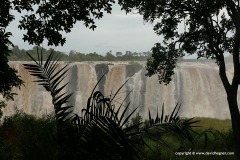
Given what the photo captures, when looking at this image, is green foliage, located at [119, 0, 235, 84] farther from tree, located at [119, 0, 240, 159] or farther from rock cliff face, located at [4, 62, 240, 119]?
rock cliff face, located at [4, 62, 240, 119]

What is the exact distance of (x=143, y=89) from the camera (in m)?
42.1

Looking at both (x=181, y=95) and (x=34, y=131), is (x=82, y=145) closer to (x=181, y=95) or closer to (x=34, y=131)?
(x=34, y=131)

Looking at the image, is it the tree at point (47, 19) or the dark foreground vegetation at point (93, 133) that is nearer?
the dark foreground vegetation at point (93, 133)

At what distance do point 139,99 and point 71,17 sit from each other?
34.4 m

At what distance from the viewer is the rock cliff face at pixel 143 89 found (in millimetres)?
40344

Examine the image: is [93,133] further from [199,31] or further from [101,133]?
[199,31]

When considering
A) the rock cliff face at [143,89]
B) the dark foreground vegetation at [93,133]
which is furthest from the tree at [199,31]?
the rock cliff face at [143,89]

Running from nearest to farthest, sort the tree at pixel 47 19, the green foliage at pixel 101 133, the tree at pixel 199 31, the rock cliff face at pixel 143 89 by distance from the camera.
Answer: the green foliage at pixel 101 133 → the tree at pixel 47 19 → the tree at pixel 199 31 → the rock cliff face at pixel 143 89

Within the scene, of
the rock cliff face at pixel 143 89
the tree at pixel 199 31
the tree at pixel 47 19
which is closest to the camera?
the tree at pixel 47 19

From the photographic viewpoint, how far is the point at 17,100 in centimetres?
3969

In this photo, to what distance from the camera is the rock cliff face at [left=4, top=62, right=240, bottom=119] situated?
132 feet

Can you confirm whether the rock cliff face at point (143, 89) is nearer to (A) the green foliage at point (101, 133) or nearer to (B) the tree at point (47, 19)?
(B) the tree at point (47, 19)

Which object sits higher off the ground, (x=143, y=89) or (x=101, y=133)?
(x=101, y=133)

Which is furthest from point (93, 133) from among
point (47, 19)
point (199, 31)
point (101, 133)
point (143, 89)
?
point (143, 89)
